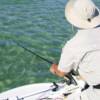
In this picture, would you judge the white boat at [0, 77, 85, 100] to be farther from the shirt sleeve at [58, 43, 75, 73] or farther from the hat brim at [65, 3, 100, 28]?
the hat brim at [65, 3, 100, 28]

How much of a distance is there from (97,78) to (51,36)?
19.9ft

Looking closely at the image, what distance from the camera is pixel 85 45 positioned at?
14.8 ft

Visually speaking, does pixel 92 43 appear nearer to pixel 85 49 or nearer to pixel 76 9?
pixel 85 49

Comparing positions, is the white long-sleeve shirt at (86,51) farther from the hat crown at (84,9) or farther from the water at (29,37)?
the water at (29,37)

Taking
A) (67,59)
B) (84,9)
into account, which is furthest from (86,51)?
(84,9)

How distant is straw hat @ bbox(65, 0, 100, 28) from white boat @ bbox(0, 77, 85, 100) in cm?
127

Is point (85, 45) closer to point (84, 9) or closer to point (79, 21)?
point (79, 21)

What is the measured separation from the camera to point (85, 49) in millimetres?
4527

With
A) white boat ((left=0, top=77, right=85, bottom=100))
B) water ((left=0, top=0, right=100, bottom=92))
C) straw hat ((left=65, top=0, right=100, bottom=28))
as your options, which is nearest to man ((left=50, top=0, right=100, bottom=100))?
straw hat ((left=65, top=0, right=100, bottom=28))

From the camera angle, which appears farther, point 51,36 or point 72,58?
point 51,36

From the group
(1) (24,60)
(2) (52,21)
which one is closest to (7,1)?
(2) (52,21)

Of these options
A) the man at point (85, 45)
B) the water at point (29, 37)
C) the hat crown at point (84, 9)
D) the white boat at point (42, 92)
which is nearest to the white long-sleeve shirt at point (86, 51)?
the man at point (85, 45)

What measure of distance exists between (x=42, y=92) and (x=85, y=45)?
1971mm

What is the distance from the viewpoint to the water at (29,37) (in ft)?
27.7
